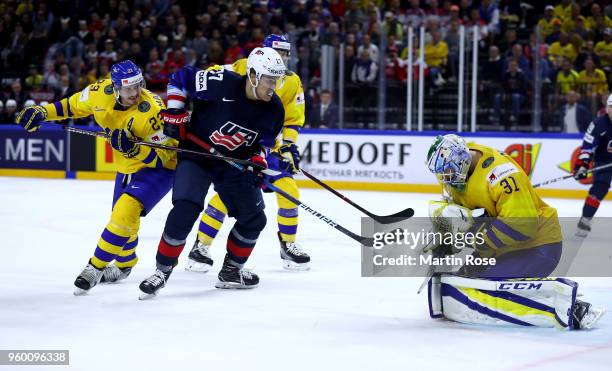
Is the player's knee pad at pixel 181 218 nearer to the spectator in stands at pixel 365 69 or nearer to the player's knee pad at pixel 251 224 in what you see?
the player's knee pad at pixel 251 224

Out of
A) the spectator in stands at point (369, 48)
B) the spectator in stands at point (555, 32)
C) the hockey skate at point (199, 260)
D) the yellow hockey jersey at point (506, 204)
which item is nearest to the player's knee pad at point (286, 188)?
the hockey skate at point (199, 260)

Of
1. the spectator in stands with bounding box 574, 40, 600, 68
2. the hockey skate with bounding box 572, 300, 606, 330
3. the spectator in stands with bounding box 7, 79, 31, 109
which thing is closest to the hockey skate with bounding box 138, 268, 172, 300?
the hockey skate with bounding box 572, 300, 606, 330

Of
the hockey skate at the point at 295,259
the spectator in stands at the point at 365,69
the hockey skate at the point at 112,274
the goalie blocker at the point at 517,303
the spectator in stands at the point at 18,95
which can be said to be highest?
the spectator in stands at the point at 365,69

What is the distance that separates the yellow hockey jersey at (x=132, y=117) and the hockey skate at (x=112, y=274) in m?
0.51

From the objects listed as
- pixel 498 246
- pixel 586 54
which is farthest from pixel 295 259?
pixel 586 54

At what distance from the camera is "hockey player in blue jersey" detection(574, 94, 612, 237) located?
7594 mm

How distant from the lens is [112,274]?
16.7 feet

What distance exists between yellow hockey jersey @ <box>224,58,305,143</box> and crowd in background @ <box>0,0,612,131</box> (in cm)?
467

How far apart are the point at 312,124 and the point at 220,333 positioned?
7.28 meters

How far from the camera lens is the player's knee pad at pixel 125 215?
15.6 feet

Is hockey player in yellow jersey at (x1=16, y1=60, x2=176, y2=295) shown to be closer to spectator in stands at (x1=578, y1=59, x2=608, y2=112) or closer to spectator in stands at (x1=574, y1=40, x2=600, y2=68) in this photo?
spectator in stands at (x1=578, y1=59, x2=608, y2=112)

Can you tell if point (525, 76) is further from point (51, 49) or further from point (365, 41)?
point (51, 49)

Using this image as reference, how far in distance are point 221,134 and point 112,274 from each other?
98cm

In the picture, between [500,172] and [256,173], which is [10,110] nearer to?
[256,173]
